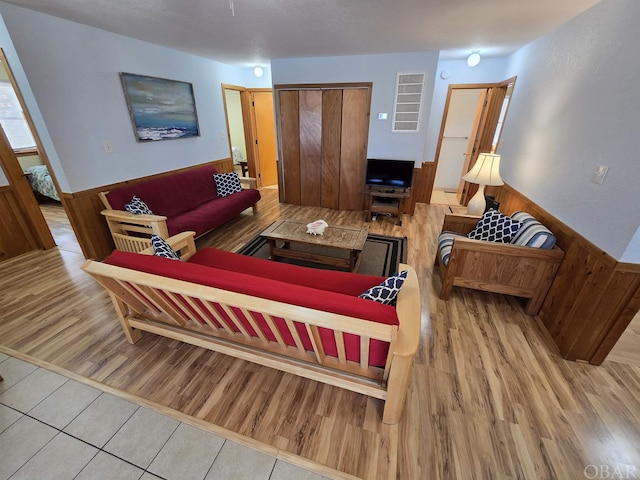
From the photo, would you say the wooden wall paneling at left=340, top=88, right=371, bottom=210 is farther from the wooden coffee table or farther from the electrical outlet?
the electrical outlet

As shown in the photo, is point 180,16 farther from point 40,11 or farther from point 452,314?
point 452,314

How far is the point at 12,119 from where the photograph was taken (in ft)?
14.2

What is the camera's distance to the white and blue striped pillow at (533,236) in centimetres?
192

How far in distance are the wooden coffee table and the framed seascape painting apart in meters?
2.10

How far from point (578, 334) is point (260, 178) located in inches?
224

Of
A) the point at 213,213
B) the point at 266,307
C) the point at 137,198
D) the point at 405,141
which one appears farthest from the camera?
the point at 405,141

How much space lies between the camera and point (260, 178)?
6.00 metres

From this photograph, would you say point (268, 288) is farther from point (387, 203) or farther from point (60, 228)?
point (60, 228)

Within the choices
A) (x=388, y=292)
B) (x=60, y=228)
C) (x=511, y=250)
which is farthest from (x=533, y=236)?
(x=60, y=228)

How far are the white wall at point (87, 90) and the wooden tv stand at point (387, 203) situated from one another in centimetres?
291

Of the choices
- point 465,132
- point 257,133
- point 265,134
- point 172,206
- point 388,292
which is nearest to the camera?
point 388,292

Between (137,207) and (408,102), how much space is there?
3.79 meters

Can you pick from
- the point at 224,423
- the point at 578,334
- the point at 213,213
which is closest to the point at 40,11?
the point at 213,213

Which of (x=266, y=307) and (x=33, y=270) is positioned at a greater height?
(x=266, y=307)
